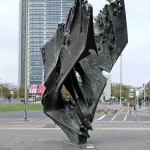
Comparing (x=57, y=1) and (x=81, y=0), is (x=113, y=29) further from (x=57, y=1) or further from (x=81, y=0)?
(x=57, y=1)

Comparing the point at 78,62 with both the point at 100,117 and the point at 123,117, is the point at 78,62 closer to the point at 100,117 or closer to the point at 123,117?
the point at 100,117

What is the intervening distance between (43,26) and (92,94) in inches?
1062

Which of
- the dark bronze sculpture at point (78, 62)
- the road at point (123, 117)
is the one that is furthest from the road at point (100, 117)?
the dark bronze sculpture at point (78, 62)

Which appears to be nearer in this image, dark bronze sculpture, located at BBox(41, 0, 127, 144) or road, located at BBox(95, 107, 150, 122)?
dark bronze sculpture, located at BBox(41, 0, 127, 144)

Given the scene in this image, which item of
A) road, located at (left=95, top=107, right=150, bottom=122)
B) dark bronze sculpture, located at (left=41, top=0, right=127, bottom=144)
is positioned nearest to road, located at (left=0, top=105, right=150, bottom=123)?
road, located at (left=95, top=107, right=150, bottom=122)

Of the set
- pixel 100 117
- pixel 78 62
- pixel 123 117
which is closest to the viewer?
pixel 78 62

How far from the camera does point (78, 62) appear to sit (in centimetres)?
1497

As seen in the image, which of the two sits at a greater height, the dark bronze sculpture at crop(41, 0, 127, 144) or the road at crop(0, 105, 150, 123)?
the dark bronze sculpture at crop(41, 0, 127, 144)

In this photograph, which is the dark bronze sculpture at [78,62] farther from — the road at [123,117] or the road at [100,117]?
the road at [123,117]

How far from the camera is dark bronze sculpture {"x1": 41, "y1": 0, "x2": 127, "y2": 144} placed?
13359 mm

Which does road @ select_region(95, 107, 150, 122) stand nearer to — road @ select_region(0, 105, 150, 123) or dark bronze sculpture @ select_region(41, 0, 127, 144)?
road @ select_region(0, 105, 150, 123)

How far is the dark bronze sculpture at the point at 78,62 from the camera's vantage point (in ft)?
43.8

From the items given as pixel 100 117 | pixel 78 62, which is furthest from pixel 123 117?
pixel 78 62

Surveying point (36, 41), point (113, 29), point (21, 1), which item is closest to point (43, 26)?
point (36, 41)
